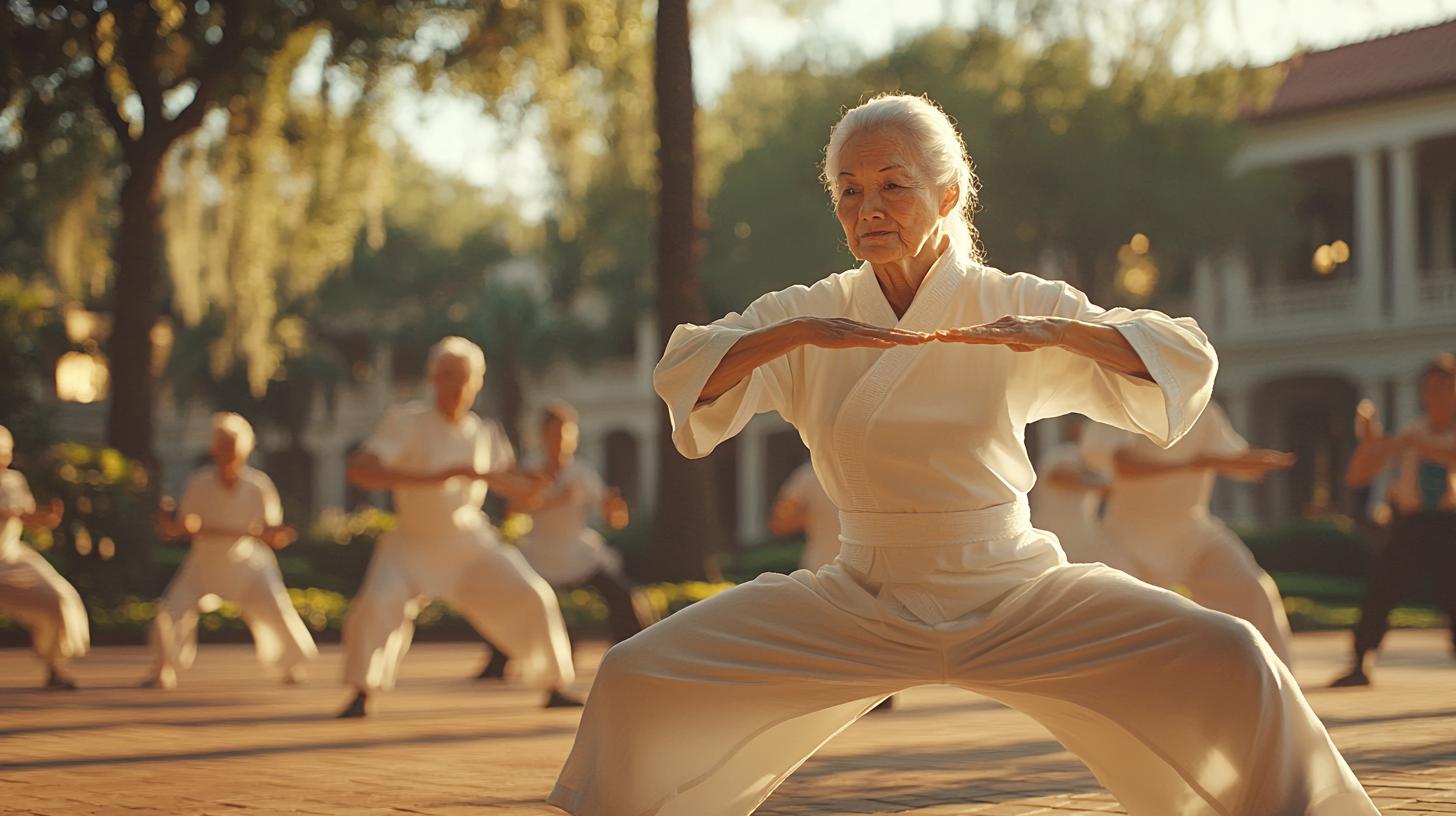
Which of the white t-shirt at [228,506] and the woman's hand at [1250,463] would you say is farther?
the white t-shirt at [228,506]

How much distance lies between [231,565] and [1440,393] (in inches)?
329

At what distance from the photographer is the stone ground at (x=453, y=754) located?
6.30 metres

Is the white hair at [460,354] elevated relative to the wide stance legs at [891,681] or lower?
elevated

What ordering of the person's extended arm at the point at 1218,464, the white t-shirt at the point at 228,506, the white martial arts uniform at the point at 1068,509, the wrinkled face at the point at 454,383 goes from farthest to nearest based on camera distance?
the white martial arts uniform at the point at 1068,509, the white t-shirt at the point at 228,506, the wrinkled face at the point at 454,383, the person's extended arm at the point at 1218,464

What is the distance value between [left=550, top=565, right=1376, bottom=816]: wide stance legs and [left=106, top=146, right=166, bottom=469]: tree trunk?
58.0 ft

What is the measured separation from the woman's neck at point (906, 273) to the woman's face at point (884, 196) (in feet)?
0.45

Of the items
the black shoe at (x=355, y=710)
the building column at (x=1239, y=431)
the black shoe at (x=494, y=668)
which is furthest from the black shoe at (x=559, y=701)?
the building column at (x=1239, y=431)

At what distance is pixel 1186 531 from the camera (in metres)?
10.6

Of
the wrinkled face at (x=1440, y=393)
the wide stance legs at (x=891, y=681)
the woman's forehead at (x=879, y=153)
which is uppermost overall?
the woman's forehead at (x=879, y=153)

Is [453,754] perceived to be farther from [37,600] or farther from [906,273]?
[37,600]

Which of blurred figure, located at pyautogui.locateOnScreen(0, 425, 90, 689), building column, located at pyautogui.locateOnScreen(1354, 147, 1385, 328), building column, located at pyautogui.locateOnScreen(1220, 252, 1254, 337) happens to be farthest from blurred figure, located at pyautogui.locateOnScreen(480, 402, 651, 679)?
building column, located at pyautogui.locateOnScreen(1220, 252, 1254, 337)

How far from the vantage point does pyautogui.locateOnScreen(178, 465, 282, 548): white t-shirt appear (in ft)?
43.0

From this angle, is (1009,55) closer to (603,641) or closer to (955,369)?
(603,641)

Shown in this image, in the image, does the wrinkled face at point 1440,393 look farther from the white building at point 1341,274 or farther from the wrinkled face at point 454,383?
the white building at point 1341,274
